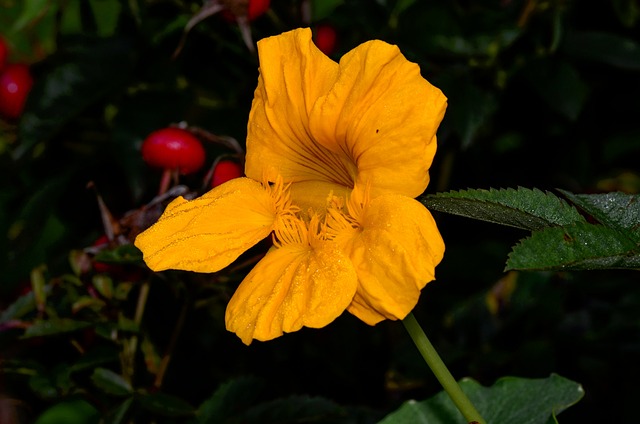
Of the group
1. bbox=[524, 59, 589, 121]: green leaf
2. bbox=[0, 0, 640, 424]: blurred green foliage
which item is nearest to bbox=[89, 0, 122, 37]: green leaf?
bbox=[0, 0, 640, 424]: blurred green foliage

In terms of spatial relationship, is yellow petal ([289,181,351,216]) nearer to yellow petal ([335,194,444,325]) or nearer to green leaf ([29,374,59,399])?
yellow petal ([335,194,444,325])

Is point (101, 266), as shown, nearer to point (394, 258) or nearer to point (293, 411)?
point (293, 411)

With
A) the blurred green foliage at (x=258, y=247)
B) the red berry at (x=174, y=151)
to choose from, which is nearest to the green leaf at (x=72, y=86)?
the blurred green foliage at (x=258, y=247)

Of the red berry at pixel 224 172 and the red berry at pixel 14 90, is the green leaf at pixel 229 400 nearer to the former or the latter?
the red berry at pixel 224 172

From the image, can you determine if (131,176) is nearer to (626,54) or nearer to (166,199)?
(166,199)

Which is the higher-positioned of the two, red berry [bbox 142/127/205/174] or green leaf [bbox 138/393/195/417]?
red berry [bbox 142/127/205/174]
